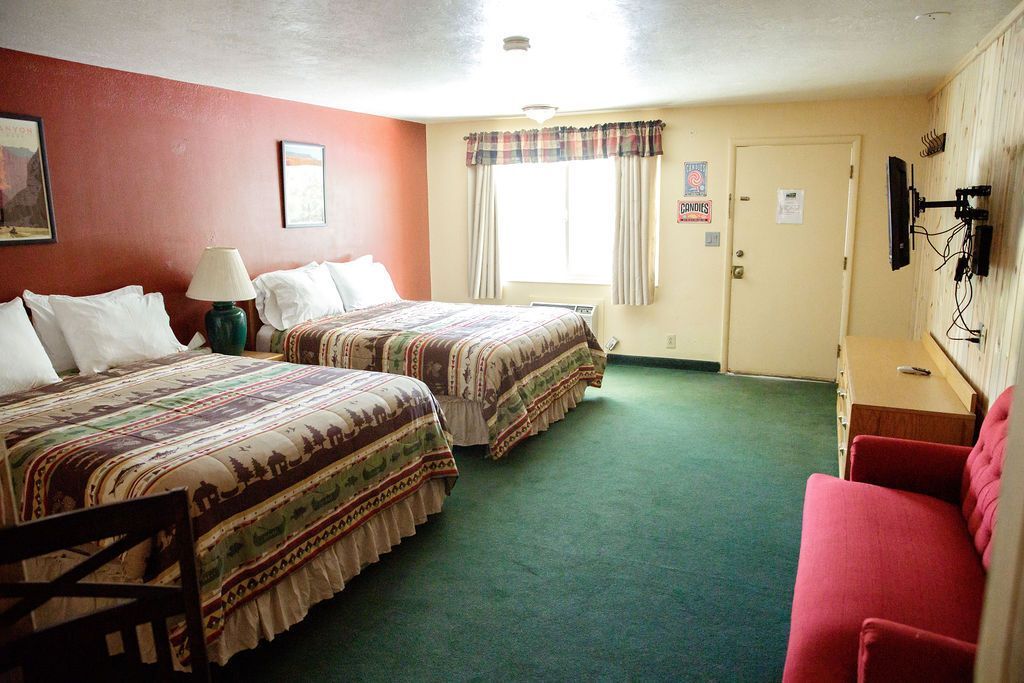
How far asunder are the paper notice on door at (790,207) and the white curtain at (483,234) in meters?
2.46

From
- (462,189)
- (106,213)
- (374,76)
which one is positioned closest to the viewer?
(106,213)

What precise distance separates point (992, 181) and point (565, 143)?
11.8 feet

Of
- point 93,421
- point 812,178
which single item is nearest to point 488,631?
point 93,421

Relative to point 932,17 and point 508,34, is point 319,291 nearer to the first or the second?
point 508,34

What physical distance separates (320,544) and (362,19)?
2.11 metres

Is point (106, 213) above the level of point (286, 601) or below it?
above

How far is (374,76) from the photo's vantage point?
4.09 metres

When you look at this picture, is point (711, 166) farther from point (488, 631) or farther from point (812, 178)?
point (488, 631)

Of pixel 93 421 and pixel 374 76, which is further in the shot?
pixel 374 76

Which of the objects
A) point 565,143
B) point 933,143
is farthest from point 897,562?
point 565,143

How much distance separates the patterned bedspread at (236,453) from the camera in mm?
2135

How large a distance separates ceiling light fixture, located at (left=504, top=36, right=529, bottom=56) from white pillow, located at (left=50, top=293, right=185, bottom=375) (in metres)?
2.40

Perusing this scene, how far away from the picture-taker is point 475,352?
398 centimetres

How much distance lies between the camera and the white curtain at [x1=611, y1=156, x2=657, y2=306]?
577cm
